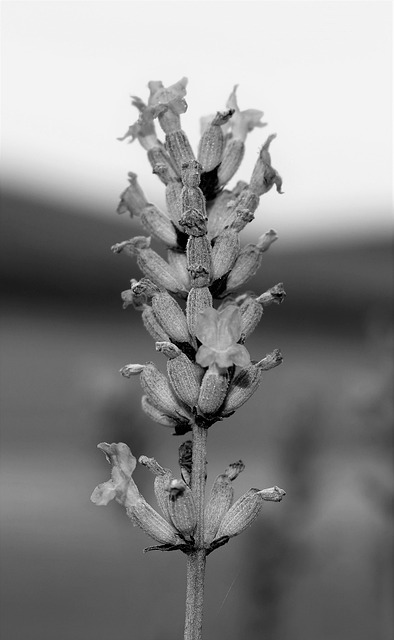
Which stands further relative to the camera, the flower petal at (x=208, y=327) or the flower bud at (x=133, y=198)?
the flower bud at (x=133, y=198)

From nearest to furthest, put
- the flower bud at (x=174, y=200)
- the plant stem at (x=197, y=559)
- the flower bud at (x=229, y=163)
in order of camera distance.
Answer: the plant stem at (x=197, y=559) < the flower bud at (x=174, y=200) < the flower bud at (x=229, y=163)

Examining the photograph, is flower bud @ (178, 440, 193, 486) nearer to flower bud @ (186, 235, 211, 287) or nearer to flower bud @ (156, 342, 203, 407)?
flower bud @ (156, 342, 203, 407)

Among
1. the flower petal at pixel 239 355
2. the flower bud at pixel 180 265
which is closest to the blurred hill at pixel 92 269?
the flower bud at pixel 180 265

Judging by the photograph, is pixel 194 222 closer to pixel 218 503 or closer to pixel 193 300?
pixel 193 300

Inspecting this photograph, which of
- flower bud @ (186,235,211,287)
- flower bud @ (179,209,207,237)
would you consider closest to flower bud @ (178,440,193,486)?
flower bud @ (186,235,211,287)

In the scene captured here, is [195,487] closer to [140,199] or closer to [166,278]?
[166,278]

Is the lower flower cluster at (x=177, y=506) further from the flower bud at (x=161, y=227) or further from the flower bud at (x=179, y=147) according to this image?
the flower bud at (x=179, y=147)

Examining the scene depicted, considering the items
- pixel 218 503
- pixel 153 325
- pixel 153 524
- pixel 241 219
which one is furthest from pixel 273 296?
pixel 153 524
